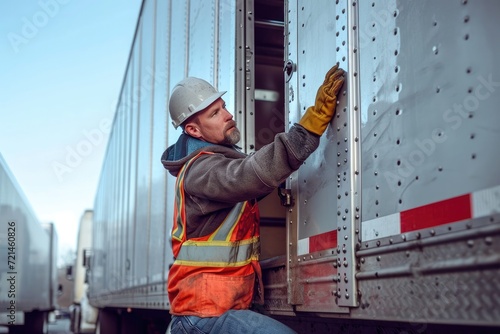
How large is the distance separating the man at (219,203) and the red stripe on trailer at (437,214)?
725mm

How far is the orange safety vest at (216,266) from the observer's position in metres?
2.82

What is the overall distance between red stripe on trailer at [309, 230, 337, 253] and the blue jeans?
0.34 m

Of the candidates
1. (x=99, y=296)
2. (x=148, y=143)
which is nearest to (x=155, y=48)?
(x=148, y=143)

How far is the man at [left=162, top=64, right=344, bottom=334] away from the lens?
2568mm

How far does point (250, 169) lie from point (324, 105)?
419 mm

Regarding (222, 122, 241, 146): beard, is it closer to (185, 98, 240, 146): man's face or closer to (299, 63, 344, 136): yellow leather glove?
(185, 98, 240, 146): man's face

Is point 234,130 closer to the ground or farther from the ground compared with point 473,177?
farther from the ground

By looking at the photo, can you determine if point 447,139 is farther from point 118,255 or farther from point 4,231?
point 118,255

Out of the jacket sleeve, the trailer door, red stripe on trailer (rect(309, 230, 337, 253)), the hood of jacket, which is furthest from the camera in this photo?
the hood of jacket

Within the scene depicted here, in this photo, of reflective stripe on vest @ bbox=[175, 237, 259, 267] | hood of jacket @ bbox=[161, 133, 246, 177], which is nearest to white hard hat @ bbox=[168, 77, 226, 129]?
hood of jacket @ bbox=[161, 133, 246, 177]

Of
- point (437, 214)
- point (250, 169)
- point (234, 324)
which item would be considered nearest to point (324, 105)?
point (250, 169)

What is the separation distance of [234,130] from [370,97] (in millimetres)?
1054

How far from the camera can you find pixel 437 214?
66.7 inches

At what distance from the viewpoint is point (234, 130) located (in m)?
3.11
